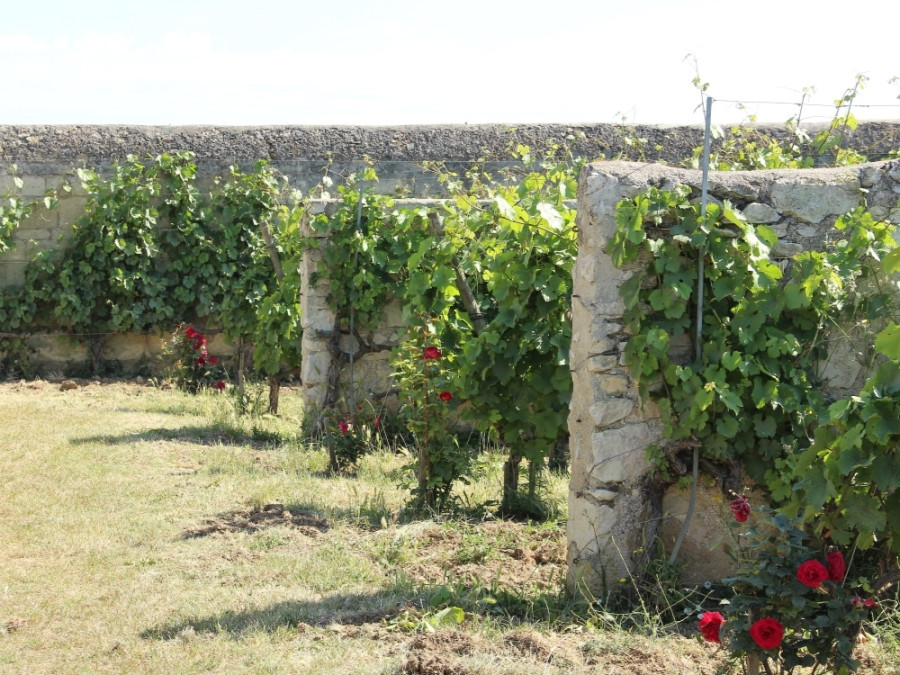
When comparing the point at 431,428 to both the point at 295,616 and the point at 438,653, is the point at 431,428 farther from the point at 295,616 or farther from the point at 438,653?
the point at 438,653

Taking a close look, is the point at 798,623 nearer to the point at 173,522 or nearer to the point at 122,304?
the point at 173,522

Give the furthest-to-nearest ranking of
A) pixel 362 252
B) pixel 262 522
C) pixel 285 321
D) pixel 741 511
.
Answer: pixel 285 321 < pixel 362 252 < pixel 262 522 < pixel 741 511

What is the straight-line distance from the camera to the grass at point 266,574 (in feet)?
12.4

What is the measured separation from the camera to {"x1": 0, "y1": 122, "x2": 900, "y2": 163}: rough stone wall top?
1081 cm

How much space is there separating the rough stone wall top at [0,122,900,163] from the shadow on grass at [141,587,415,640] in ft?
23.6

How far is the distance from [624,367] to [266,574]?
80.0 inches

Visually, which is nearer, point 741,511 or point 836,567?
point 836,567

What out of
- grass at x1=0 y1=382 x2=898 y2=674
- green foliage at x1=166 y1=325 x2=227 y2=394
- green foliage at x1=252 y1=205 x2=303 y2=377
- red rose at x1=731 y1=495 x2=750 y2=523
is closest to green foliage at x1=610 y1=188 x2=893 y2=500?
red rose at x1=731 y1=495 x2=750 y2=523

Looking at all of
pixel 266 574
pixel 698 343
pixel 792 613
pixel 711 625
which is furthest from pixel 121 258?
pixel 792 613

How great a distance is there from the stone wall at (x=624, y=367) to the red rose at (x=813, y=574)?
1431mm

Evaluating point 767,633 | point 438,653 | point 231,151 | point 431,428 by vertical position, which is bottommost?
point 438,653

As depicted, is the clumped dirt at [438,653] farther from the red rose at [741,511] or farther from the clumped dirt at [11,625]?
the clumped dirt at [11,625]

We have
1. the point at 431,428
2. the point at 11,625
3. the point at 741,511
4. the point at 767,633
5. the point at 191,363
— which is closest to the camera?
the point at 767,633

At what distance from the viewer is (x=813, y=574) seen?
297 cm
